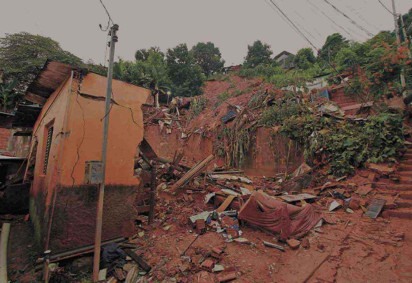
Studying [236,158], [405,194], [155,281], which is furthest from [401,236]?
[236,158]

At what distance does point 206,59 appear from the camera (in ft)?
89.9

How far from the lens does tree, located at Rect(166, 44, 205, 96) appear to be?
63.9ft

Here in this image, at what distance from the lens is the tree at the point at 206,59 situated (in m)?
27.3

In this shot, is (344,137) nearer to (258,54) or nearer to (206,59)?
(258,54)

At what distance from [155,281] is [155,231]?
5.29 feet

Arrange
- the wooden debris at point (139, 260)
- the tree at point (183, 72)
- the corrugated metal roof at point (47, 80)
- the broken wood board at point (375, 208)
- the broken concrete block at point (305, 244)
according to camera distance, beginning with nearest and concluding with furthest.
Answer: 1. the wooden debris at point (139, 260)
2. the broken concrete block at point (305, 244)
3. the corrugated metal roof at point (47, 80)
4. the broken wood board at point (375, 208)
5. the tree at point (183, 72)

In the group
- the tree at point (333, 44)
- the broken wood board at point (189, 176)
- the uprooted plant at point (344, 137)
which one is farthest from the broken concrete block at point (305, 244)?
the tree at point (333, 44)

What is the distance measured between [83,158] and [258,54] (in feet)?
88.6

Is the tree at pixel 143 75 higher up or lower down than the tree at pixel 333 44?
lower down

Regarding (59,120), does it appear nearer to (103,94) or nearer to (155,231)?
(103,94)

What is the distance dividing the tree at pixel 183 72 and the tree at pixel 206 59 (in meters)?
7.00

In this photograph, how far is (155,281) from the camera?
3521mm

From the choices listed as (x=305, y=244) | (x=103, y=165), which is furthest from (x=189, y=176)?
(x=305, y=244)

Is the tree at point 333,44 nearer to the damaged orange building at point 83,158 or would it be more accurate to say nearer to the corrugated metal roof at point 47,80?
the damaged orange building at point 83,158
